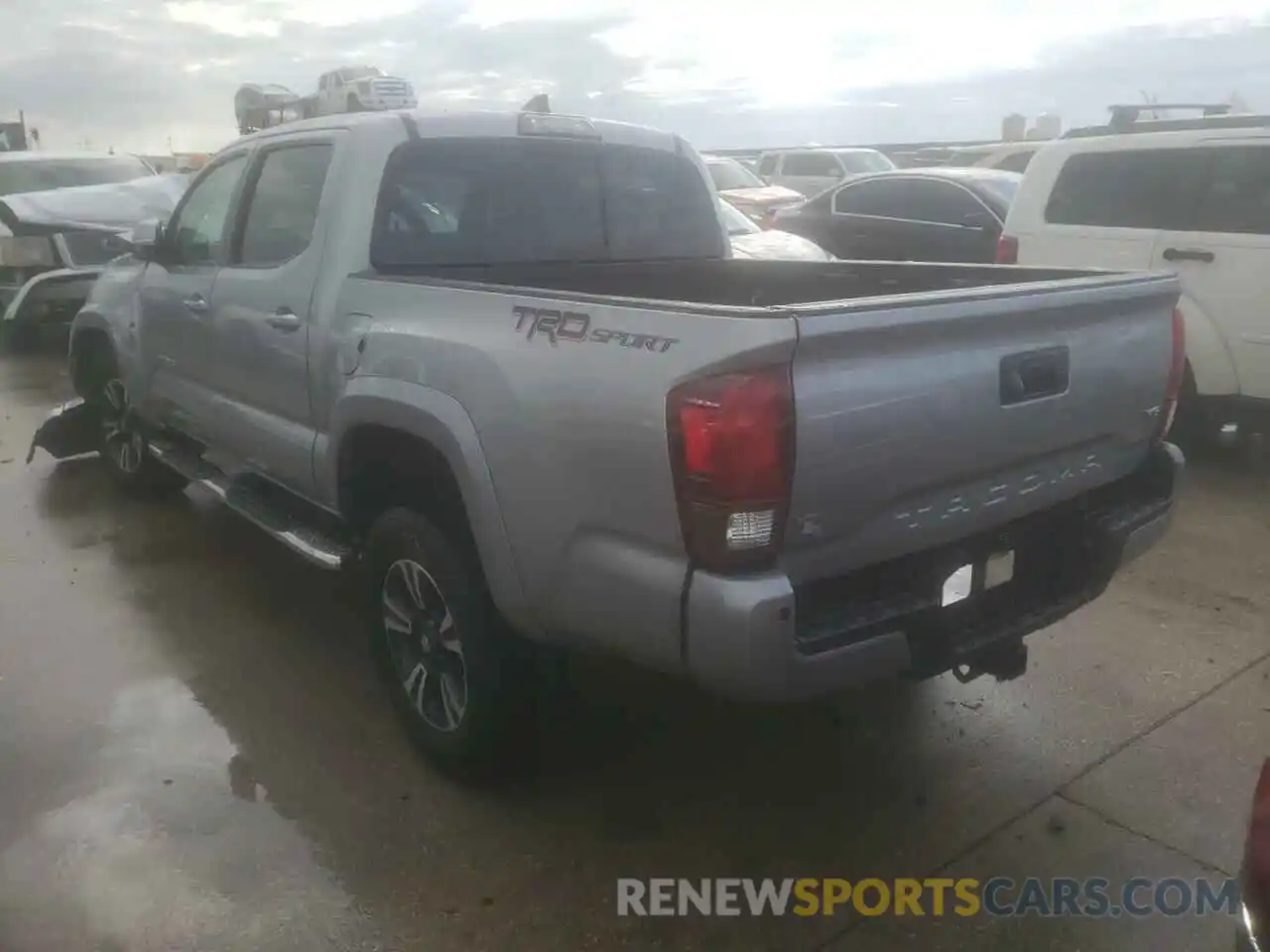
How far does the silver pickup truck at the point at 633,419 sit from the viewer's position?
2.38 meters

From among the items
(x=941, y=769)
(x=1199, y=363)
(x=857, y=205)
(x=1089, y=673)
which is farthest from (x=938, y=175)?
(x=941, y=769)

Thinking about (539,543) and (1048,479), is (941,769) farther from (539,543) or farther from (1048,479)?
(539,543)

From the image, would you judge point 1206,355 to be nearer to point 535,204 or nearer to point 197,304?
point 535,204

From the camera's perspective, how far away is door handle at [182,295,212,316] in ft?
15.1

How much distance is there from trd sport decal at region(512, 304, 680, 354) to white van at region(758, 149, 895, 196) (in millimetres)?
16028

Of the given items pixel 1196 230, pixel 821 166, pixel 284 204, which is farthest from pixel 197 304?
pixel 821 166

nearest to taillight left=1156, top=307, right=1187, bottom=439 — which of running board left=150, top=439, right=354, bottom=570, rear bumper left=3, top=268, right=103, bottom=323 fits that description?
running board left=150, top=439, right=354, bottom=570

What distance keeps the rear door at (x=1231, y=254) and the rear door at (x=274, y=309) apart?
15.4 feet

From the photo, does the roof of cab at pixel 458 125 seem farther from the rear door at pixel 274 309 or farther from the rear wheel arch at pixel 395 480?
the rear wheel arch at pixel 395 480

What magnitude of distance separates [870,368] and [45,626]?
369 cm

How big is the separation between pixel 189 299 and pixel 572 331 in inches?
108

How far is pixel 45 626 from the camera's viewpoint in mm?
4562

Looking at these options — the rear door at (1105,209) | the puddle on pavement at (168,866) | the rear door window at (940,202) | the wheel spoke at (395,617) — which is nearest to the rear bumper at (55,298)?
the puddle on pavement at (168,866)

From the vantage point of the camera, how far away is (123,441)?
615cm
